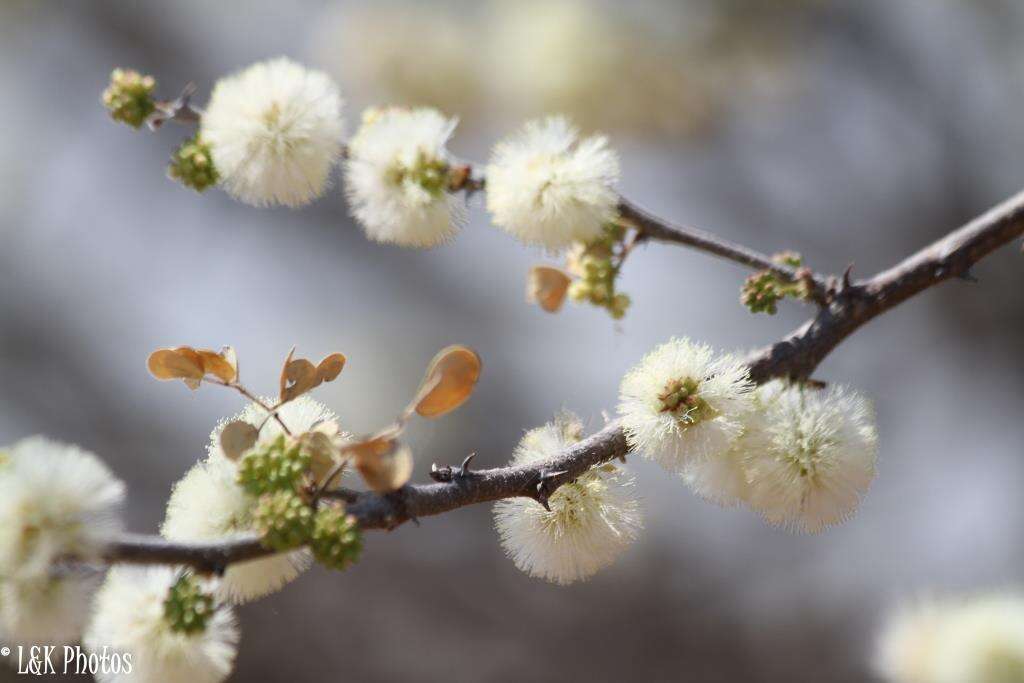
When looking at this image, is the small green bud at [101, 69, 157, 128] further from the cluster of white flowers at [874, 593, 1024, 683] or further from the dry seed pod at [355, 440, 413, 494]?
the cluster of white flowers at [874, 593, 1024, 683]

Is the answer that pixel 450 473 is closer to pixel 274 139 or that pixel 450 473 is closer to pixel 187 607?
pixel 187 607

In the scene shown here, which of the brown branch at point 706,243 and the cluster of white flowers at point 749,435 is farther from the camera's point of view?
the brown branch at point 706,243

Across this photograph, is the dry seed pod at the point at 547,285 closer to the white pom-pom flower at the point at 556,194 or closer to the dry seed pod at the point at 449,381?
the white pom-pom flower at the point at 556,194

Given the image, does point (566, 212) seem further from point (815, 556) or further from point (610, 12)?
point (815, 556)

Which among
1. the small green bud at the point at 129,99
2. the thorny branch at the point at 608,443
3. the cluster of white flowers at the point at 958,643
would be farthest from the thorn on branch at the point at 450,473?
the cluster of white flowers at the point at 958,643

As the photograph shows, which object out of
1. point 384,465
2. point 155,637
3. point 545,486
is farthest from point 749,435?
point 155,637
